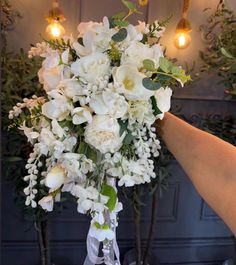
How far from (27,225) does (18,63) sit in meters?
1.02

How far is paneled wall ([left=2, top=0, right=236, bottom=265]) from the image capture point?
1773 millimetres

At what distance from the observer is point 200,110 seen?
6.55 ft

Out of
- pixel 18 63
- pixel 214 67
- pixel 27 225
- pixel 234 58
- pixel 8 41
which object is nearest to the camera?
pixel 234 58

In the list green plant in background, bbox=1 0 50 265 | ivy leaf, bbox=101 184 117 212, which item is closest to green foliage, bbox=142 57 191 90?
ivy leaf, bbox=101 184 117 212

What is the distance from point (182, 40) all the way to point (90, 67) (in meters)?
1.32

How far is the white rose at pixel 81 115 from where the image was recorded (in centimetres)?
65

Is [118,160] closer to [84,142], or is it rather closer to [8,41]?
[84,142]

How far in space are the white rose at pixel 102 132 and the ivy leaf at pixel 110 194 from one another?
0.12 meters

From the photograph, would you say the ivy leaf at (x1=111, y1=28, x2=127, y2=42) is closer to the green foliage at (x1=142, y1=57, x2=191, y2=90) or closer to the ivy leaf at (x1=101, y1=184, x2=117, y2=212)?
the green foliage at (x1=142, y1=57, x2=191, y2=90)

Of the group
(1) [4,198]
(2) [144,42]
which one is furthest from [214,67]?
(1) [4,198]

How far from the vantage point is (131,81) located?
0.67 m

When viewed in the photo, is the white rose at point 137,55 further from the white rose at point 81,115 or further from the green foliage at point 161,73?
the white rose at point 81,115

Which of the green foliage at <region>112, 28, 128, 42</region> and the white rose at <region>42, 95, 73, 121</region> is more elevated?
the green foliage at <region>112, 28, 128, 42</region>

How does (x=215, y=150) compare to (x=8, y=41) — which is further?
(x=8, y=41)
